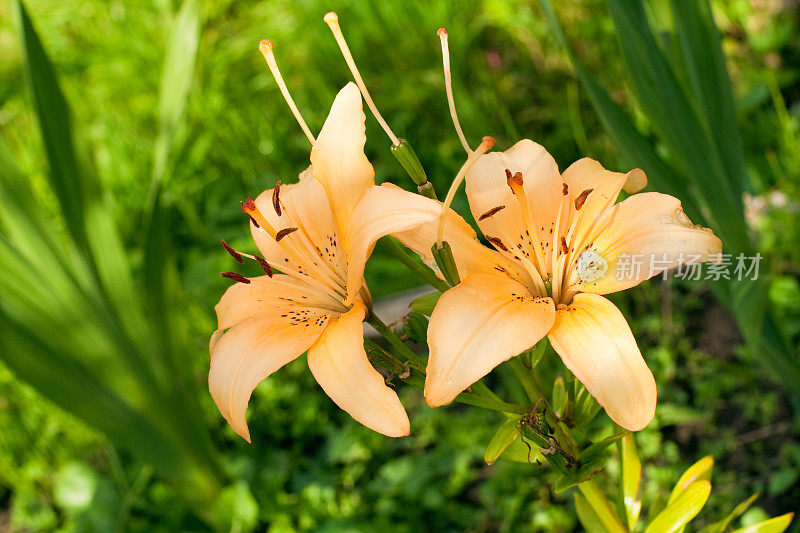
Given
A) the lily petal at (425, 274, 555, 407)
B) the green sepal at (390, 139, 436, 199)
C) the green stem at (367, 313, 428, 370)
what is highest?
the green sepal at (390, 139, 436, 199)

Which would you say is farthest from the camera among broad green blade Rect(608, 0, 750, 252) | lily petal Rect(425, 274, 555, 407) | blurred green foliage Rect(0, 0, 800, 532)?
blurred green foliage Rect(0, 0, 800, 532)

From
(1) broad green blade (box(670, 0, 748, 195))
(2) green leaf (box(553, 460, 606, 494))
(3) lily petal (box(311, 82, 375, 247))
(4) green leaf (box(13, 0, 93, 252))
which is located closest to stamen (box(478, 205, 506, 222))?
(3) lily petal (box(311, 82, 375, 247))

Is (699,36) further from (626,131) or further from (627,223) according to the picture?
(627,223)

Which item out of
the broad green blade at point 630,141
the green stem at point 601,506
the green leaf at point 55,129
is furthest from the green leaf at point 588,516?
the green leaf at point 55,129

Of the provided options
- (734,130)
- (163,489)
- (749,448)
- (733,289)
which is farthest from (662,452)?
(163,489)

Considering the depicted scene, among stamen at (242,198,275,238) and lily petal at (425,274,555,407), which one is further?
stamen at (242,198,275,238)

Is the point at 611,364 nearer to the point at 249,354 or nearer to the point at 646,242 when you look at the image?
the point at 646,242

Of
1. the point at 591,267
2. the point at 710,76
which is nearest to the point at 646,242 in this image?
the point at 591,267

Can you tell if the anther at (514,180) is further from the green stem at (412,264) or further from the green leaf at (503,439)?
the green leaf at (503,439)

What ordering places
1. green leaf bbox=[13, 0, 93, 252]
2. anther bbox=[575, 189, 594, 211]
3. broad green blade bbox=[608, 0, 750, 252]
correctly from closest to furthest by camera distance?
anther bbox=[575, 189, 594, 211] < broad green blade bbox=[608, 0, 750, 252] < green leaf bbox=[13, 0, 93, 252]

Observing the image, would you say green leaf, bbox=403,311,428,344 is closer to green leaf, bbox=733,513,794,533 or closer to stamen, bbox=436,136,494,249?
stamen, bbox=436,136,494,249
